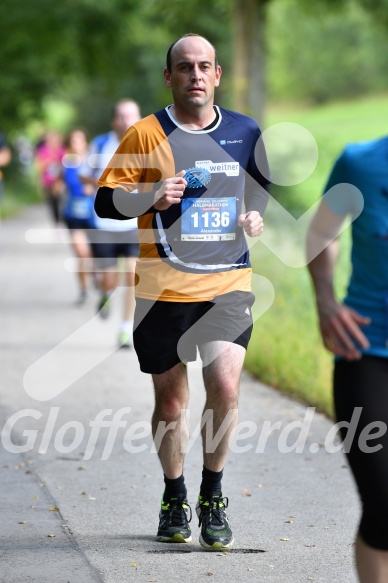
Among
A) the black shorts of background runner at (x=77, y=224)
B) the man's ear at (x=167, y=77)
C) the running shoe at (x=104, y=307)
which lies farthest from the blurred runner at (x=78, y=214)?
the man's ear at (x=167, y=77)

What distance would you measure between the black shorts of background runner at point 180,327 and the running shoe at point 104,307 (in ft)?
23.7

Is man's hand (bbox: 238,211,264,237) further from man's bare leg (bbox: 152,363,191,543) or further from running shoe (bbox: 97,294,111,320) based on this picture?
running shoe (bbox: 97,294,111,320)

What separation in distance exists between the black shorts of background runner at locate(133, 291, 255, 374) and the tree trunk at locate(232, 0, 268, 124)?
1452 centimetres

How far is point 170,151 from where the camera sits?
513 cm

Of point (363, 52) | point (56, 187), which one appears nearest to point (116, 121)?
point (56, 187)

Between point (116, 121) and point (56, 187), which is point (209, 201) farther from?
point (56, 187)

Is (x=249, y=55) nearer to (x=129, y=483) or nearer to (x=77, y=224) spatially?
(x=77, y=224)

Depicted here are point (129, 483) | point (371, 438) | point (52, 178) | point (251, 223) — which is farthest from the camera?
point (52, 178)

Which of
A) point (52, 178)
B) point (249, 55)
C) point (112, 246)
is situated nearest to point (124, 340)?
point (112, 246)

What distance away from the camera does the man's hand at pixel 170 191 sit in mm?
4934

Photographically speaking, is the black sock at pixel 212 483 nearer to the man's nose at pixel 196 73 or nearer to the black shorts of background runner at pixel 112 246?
the man's nose at pixel 196 73

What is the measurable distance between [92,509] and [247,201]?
1.69 m

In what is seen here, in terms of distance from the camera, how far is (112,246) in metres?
11.3

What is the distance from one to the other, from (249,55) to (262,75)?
1.42 ft
